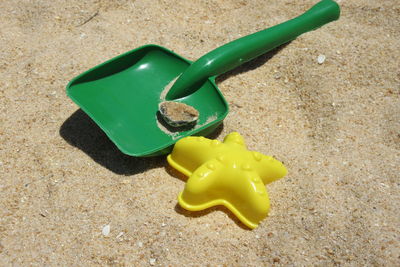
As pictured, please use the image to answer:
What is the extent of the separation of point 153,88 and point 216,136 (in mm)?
351

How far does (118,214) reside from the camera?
4.36ft

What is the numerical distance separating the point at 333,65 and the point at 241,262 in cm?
103

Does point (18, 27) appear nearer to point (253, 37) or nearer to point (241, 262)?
point (253, 37)

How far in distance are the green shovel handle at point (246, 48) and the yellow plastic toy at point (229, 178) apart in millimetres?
328

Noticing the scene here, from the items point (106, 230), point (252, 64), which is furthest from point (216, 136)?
point (106, 230)

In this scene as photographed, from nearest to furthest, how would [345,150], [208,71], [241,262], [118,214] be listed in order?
[241,262], [118,214], [345,150], [208,71]

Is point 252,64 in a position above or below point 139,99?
below

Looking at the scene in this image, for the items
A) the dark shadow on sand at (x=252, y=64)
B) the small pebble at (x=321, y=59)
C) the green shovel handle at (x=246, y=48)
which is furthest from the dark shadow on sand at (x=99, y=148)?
the small pebble at (x=321, y=59)

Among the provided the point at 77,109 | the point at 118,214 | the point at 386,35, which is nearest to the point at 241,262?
the point at 118,214

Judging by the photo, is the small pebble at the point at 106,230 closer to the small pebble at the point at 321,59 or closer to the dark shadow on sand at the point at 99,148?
the dark shadow on sand at the point at 99,148

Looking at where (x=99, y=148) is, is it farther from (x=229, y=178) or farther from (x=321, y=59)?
(x=321, y=59)

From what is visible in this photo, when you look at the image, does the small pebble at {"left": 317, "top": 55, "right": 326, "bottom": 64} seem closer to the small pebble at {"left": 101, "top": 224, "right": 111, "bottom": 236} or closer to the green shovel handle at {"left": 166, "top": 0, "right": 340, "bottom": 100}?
the green shovel handle at {"left": 166, "top": 0, "right": 340, "bottom": 100}

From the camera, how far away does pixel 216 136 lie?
160 centimetres

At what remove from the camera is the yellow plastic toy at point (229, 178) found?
1263 mm
